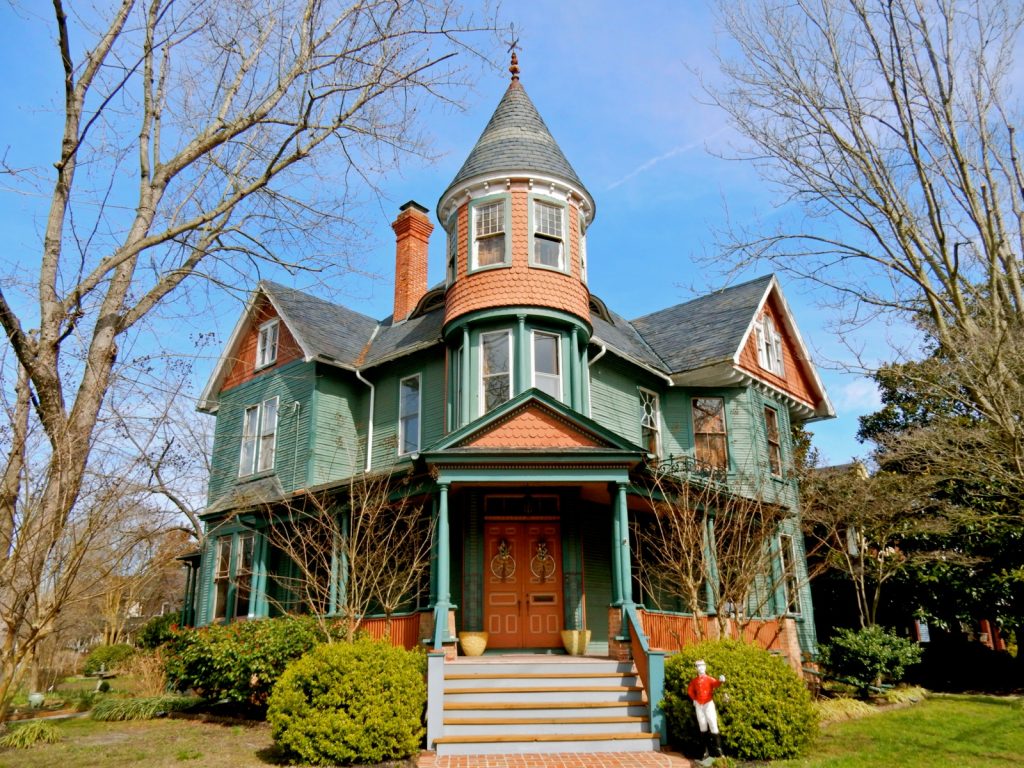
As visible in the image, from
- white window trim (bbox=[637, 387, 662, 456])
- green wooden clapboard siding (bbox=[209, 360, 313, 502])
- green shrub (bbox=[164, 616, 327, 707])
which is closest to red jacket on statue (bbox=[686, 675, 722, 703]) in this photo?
green shrub (bbox=[164, 616, 327, 707])

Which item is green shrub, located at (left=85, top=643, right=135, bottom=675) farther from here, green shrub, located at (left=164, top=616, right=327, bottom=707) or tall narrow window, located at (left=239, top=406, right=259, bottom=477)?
green shrub, located at (left=164, top=616, right=327, bottom=707)

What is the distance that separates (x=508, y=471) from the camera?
13.3 meters

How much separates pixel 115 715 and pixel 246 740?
373 centimetres

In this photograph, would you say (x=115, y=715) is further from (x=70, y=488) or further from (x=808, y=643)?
(x=808, y=643)

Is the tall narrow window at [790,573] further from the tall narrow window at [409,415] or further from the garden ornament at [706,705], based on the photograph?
the tall narrow window at [409,415]

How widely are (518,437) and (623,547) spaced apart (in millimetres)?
2593

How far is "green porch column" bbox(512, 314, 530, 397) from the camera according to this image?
15.6 meters

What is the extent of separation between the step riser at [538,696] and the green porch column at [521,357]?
5948 millimetres

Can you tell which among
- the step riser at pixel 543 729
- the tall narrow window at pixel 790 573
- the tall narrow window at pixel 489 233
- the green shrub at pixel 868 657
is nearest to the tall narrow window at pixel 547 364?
the tall narrow window at pixel 489 233

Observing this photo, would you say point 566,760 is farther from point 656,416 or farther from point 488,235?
point 488,235

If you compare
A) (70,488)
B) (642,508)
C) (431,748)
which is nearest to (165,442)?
(70,488)

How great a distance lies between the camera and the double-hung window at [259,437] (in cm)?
1969

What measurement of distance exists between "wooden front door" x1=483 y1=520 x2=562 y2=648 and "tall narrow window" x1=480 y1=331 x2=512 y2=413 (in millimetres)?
2431

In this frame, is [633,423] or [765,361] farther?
[765,361]
